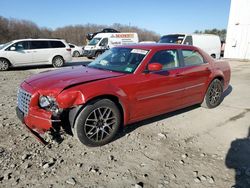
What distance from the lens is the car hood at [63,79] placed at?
11.6ft

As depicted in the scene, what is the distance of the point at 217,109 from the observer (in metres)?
5.78

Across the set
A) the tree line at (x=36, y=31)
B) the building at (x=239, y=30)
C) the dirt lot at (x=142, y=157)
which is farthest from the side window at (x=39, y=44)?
the tree line at (x=36, y=31)

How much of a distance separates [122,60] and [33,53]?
10080 millimetres

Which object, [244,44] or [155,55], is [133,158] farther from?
[244,44]

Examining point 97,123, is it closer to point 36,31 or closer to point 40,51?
point 40,51

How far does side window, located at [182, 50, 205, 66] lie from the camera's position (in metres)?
5.03

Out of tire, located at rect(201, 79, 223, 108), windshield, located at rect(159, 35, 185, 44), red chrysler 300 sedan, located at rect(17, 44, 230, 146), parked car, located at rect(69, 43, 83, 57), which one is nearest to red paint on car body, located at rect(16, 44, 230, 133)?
red chrysler 300 sedan, located at rect(17, 44, 230, 146)

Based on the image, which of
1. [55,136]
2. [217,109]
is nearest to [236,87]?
[217,109]

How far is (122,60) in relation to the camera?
452 centimetres

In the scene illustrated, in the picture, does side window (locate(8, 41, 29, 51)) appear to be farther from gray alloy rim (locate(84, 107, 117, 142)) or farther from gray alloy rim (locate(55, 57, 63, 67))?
gray alloy rim (locate(84, 107, 117, 142))

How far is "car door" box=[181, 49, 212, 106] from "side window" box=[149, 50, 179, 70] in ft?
0.73

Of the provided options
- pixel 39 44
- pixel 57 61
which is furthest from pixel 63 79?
pixel 57 61

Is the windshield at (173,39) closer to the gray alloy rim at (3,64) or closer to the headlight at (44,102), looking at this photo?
the gray alloy rim at (3,64)

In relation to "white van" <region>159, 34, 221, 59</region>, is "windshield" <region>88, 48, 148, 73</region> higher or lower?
lower
